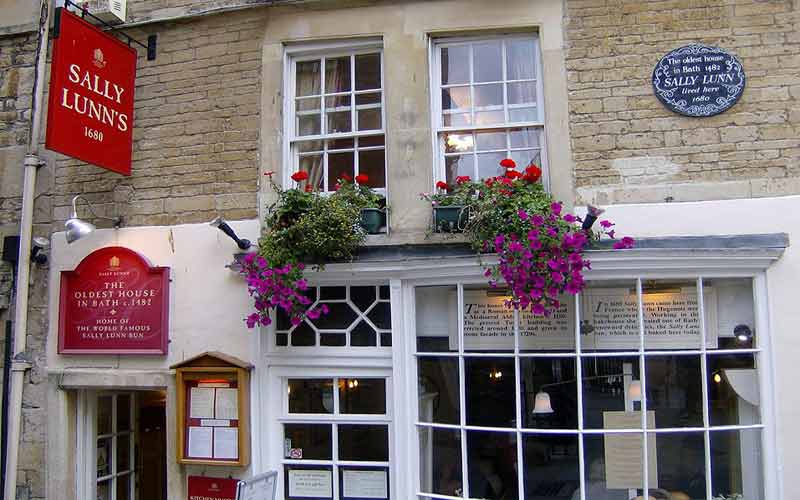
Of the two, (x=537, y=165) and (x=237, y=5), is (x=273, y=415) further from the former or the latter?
(x=237, y=5)

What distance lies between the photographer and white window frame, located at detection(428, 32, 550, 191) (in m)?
6.22

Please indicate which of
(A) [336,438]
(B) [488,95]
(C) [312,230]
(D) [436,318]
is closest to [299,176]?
(C) [312,230]

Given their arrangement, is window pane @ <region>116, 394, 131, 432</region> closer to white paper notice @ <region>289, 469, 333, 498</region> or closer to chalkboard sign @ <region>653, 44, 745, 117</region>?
white paper notice @ <region>289, 469, 333, 498</region>

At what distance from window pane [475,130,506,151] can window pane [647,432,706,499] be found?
8.91ft

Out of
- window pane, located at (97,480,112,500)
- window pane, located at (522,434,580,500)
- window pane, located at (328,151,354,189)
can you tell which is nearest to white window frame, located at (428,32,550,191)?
window pane, located at (328,151,354,189)

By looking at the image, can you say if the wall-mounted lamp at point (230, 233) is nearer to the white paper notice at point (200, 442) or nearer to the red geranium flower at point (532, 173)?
the white paper notice at point (200, 442)

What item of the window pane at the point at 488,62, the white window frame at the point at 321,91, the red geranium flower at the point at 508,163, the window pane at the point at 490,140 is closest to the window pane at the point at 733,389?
the red geranium flower at the point at 508,163

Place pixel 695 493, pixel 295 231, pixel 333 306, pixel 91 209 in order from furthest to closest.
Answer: pixel 91 209 → pixel 333 306 → pixel 295 231 → pixel 695 493

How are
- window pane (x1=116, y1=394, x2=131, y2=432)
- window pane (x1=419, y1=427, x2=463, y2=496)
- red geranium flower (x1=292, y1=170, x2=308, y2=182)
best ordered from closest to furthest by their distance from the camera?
window pane (x1=419, y1=427, x2=463, y2=496) < red geranium flower (x1=292, y1=170, x2=308, y2=182) < window pane (x1=116, y1=394, x2=131, y2=432)

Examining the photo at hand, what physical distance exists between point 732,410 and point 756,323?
703 mm

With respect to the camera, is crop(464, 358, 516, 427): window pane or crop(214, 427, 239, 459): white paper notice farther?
crop(214, 427, 239, 459): white paper notice

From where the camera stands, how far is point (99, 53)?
21.2 ft

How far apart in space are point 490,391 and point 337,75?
3.26 m

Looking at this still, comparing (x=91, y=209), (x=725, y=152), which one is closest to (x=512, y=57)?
(x=725, y=152)
